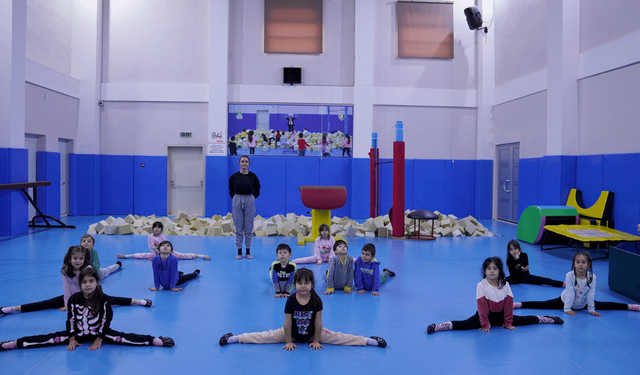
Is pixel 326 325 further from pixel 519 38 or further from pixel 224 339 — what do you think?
pixel 519 38

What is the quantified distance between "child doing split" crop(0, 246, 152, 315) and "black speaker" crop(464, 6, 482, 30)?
12.6 meters

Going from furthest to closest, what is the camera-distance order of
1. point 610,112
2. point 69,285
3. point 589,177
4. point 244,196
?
point 589,177 < point 610,112 < point 244,196 < point 69,285

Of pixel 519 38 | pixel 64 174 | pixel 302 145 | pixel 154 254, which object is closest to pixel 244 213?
pixel 154 254

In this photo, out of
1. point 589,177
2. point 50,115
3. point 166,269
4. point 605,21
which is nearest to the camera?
point 166,269

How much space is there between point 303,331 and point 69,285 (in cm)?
A: 246

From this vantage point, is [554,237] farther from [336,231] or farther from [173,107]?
[173,107]

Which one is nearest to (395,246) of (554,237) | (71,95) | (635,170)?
(554,237)

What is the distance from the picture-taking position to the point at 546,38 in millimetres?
10930

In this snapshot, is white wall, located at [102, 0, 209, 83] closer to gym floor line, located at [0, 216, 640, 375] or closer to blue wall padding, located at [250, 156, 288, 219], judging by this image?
blue wall padding, located at [250, 156, 288, 219]

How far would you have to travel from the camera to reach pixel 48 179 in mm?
12023

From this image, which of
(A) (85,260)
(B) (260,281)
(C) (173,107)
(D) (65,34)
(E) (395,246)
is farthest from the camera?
(C) (173,107)

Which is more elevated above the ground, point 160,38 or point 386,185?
point 160,38

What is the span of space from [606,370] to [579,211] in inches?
273

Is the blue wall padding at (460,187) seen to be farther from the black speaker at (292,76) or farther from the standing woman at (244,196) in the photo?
the standing woman at (244,196)
